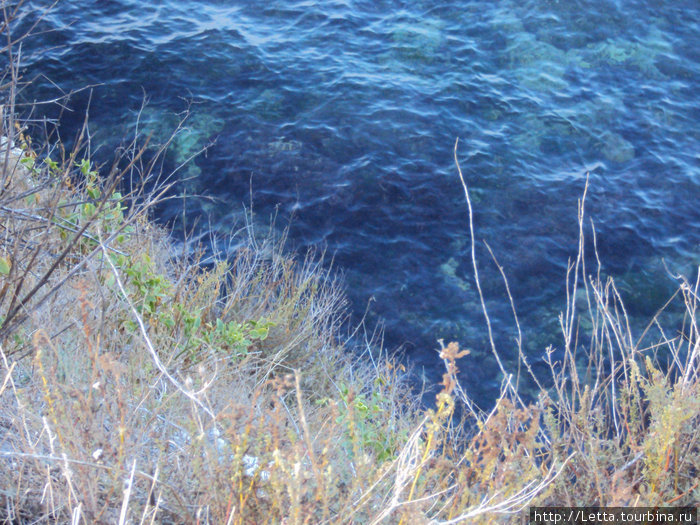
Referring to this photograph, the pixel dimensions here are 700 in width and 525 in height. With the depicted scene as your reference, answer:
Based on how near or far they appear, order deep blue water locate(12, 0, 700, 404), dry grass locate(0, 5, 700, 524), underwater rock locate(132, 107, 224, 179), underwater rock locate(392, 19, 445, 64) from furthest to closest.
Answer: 1. underwater rock locate(392, 19, 445, 64)
2. underwater rock locate(132, 107, 224, 179)
3. deep blue water locate(12, 0, 700, 404)
4. dry grass locate(0, 5, 700, 524)

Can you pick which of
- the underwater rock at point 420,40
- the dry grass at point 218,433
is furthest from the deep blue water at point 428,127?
the dry grass at point 218,433

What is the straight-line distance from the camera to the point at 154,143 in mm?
8031

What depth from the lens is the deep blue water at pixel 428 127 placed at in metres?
6.78

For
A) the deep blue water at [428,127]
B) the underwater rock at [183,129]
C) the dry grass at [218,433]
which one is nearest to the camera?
the dry grass at [218,433]

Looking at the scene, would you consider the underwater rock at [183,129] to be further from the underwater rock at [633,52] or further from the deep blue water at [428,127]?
the underwater rock at [633,52]

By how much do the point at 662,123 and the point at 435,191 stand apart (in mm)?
3533

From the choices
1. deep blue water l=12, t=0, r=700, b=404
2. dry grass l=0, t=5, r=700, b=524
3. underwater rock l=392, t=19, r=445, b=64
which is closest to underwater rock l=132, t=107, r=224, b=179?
deep blue water l=12, t=0, r=700, b=404

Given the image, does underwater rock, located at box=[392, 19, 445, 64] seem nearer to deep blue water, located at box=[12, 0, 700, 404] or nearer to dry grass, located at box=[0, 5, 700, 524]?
deep blue water, located at box=[12, 0, 700, 404]

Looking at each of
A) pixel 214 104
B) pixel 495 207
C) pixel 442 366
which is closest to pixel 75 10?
pixel 214 104

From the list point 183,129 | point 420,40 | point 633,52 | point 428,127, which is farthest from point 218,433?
point 633,52

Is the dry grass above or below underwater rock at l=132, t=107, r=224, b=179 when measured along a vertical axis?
above

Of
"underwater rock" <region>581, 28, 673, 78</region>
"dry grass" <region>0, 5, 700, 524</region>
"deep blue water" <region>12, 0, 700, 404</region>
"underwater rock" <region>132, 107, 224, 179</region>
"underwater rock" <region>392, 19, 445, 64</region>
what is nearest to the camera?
"dry grass" <region>0, 5, 700, 524</region>

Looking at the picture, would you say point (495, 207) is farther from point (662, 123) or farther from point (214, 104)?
point (214, 104)

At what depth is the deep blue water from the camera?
6.78m
